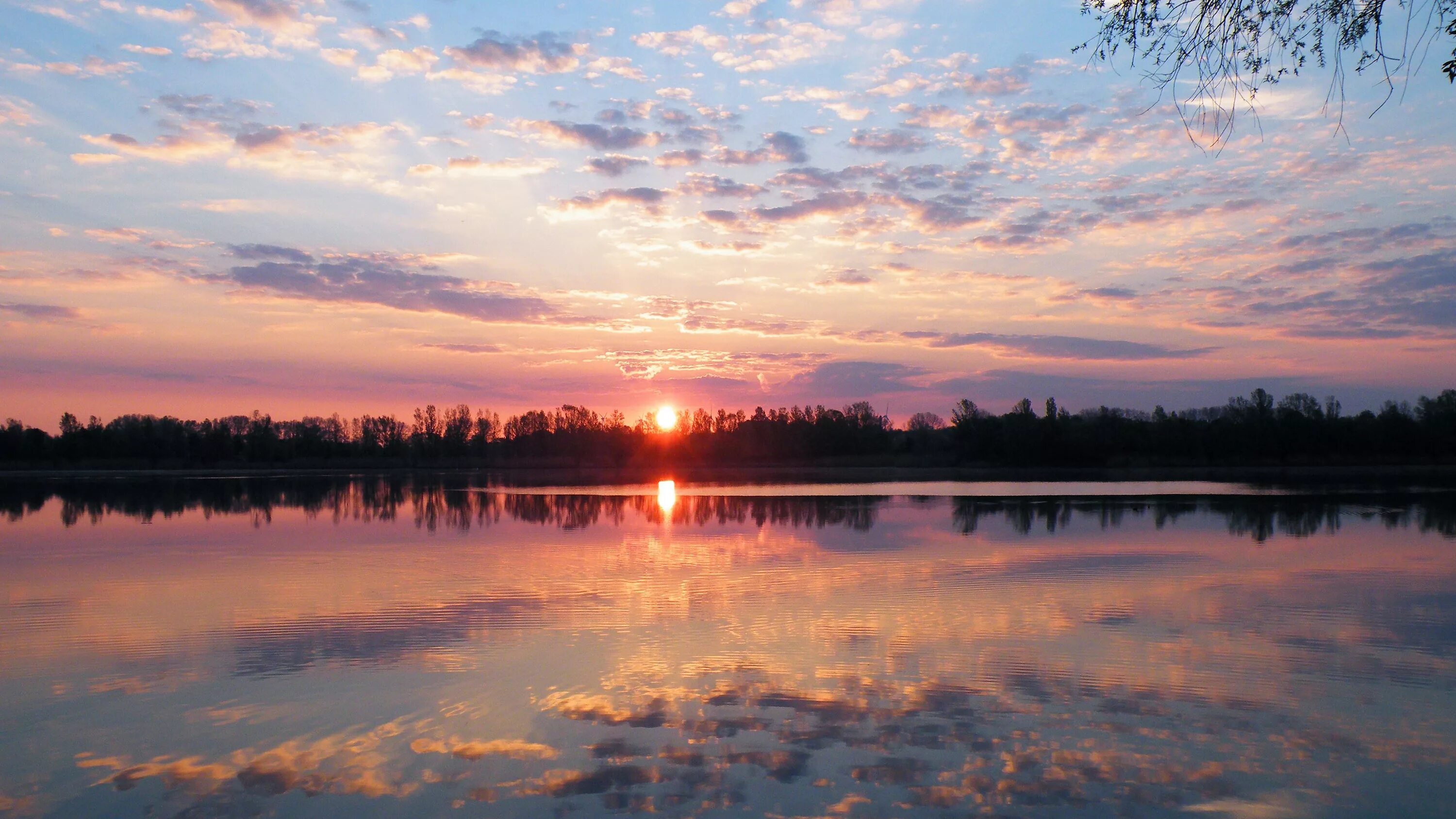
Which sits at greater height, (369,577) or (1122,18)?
(1122,18)

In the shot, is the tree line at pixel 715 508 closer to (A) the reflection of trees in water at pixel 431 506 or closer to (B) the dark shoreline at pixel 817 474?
(A) the reflection of trees in water at pixel 431 506

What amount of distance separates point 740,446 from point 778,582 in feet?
284

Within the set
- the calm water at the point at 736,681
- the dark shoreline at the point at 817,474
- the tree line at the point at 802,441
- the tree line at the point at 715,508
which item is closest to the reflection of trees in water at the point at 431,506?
the tree line at the point at 715,508

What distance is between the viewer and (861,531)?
19672 millimetres

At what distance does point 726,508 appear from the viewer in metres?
27.8

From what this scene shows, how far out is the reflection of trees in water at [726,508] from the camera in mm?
22078

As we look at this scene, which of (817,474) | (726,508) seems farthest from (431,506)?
(817,474)

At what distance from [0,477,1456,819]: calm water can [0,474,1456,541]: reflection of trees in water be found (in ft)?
16.5

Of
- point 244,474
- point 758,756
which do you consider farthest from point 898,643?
point 244,474

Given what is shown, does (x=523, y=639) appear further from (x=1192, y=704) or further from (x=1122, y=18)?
(x=1122, y=18)

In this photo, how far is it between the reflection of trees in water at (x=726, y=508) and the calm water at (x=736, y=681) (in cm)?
503

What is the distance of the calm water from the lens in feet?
17.5

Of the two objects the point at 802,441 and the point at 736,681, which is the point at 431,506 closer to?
the point at 736,681

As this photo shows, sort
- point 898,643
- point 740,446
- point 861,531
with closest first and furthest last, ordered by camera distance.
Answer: point 898,643 < point 861,531 < point 740,446
